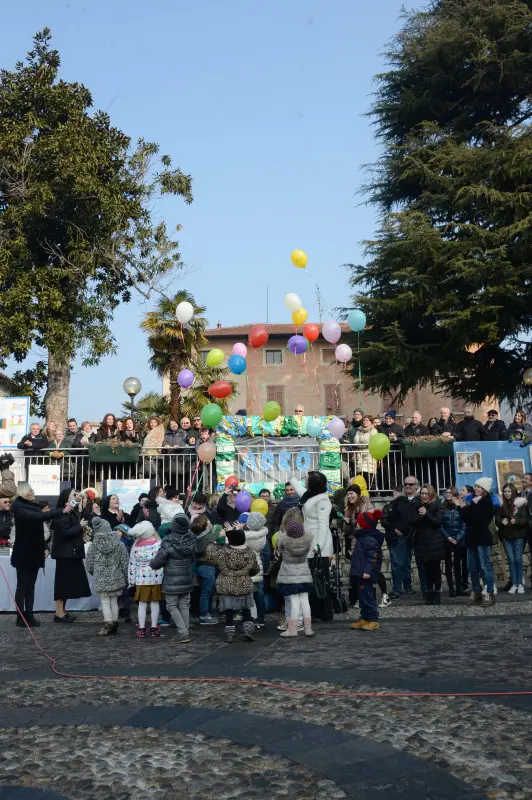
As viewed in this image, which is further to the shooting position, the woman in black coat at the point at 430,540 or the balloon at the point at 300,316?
the balloon at the point at 300,316

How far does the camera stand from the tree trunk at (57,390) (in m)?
25.0

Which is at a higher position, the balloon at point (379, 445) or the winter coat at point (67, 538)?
the balloon at point (379, 445)

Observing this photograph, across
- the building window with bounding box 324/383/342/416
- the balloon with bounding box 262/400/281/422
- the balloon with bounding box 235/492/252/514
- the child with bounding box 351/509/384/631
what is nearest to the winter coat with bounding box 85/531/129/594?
the child with bounding box 351/509/384/631

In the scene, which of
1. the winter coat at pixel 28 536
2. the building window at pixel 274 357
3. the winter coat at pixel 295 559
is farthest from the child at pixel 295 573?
the building window at pixel 274 357

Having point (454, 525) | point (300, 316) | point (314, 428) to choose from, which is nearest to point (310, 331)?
point (300, 316)

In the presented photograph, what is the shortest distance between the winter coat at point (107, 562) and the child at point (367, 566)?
3.06 metres

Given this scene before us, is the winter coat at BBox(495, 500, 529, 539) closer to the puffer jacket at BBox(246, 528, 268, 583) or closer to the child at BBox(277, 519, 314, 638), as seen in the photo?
the puffer jacket at BBox(246, 528, 268, 583)

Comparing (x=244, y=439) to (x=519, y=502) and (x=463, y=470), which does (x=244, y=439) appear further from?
(x=519, y=502)

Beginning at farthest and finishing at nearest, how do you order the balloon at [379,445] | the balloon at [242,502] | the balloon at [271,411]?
the balloon at [271,411] → the balloon at [379,445] → the balloon at [242,502]

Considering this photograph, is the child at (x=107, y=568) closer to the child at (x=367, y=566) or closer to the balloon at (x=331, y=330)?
the child at (x=367, y=566)

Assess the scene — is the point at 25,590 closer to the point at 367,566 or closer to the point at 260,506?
the point at 260,506

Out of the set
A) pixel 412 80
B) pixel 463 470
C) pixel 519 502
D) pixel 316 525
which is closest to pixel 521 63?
pixel 412 80

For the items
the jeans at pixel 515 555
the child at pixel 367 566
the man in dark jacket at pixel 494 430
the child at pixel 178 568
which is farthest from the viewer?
the man in dark jacket at pixel 494 430

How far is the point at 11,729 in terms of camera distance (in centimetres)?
626
